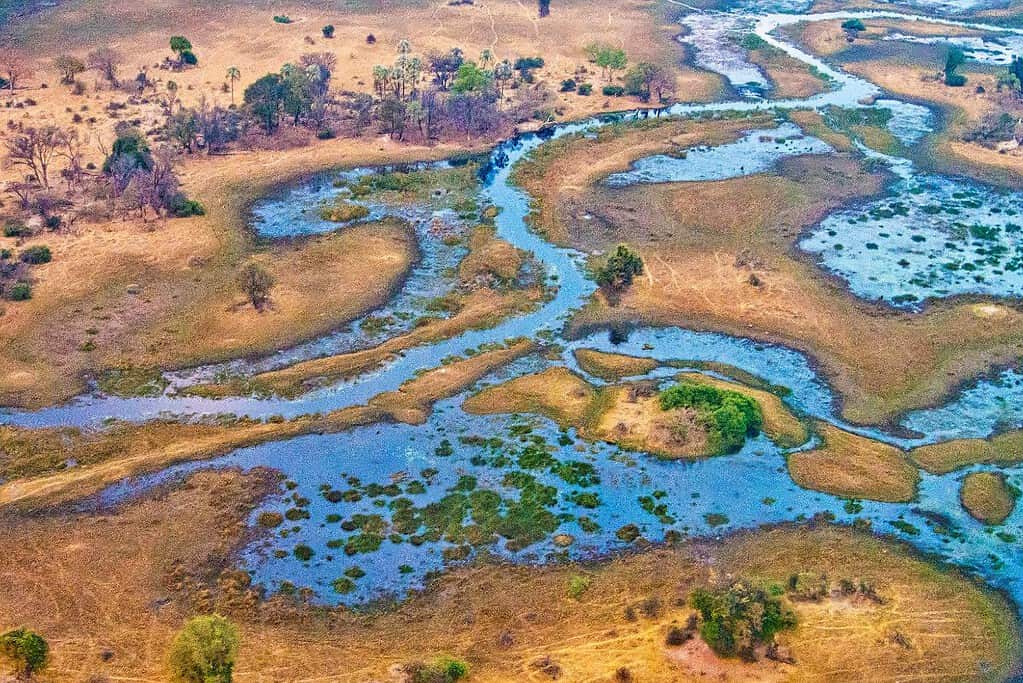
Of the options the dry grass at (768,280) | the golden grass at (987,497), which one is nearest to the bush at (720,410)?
the dry grass at (768,280)

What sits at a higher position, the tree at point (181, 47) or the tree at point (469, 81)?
the tree at point (181, 47)

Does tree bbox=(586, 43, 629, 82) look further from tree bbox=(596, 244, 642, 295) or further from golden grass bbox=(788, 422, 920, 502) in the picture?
golden grass bbox=(788, 422, 920, 502)

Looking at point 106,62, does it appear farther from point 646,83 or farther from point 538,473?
point 538,473

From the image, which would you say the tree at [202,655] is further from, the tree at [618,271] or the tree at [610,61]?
the tree at [610,61]

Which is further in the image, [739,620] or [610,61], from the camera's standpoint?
[610,61]

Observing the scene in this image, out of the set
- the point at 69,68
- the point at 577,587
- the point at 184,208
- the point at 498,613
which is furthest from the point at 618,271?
the point at 69,68

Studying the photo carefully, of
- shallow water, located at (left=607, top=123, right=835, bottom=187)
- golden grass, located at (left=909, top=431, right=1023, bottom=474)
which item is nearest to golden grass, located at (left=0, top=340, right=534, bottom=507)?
golden grass, located at (left=909, top=431, right=1023, bottom=474)
